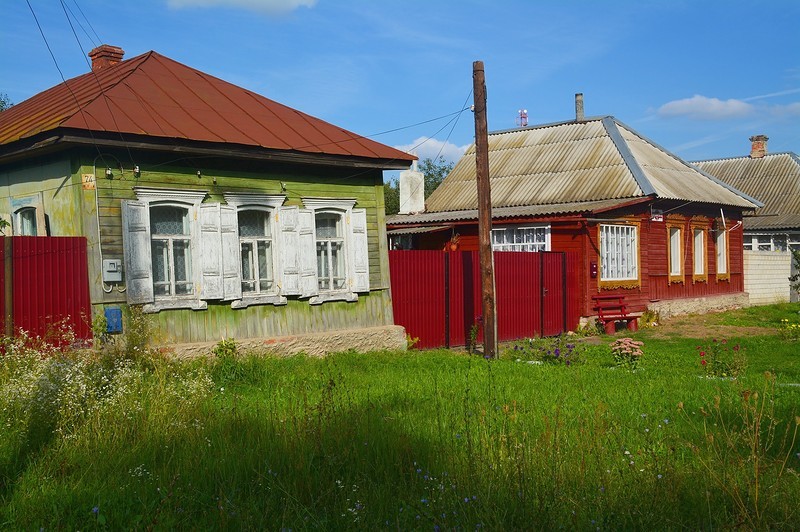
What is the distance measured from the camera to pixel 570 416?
7449mm

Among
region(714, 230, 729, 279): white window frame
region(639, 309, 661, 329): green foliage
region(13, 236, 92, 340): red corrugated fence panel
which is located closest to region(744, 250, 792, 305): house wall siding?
region(714, 230, 729, 279): white window frame

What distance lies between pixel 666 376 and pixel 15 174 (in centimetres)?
1002

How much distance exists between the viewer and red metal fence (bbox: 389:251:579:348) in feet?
50.2

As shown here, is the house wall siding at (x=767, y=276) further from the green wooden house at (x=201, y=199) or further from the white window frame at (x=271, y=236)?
the white window frame at (x=271, y=236)

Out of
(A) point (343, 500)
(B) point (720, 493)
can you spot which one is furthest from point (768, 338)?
(A) point (343, 500)

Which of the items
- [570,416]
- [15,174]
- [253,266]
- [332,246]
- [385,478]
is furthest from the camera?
[332,246]

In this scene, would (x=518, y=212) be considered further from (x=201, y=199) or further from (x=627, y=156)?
(x=201, y=199)

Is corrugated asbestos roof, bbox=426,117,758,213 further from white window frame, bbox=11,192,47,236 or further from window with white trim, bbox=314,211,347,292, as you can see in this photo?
white window frame, bbox=11,192,47,236

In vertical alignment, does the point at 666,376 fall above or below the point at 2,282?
below

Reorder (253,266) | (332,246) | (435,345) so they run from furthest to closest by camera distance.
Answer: (435,345) < (332,246) < (253,266)

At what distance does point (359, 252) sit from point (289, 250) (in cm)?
146

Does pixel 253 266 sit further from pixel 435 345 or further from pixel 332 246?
pixel 435 345

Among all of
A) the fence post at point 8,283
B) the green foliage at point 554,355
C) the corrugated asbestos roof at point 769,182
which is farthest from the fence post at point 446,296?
the corrugated asbestos roof at point 769,182

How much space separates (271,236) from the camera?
1316 cm
